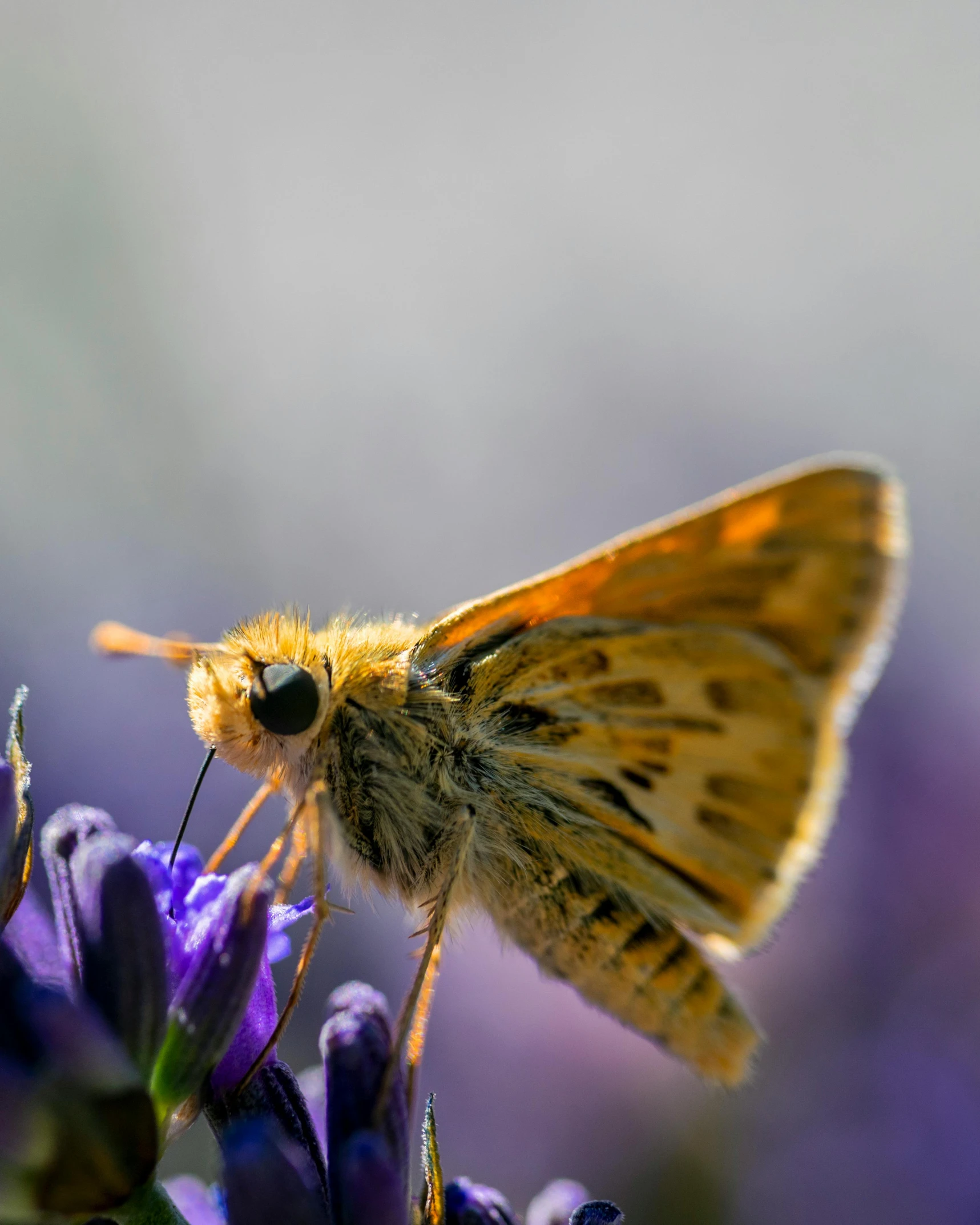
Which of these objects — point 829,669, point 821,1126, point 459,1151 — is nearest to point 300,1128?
point 829,669

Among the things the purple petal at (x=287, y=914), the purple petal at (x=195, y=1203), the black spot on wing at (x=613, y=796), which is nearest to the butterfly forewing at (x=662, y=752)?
the black spot on wing at (x=613, y=796)

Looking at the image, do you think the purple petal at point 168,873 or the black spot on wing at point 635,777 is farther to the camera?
the black spot on wing at point 635,777

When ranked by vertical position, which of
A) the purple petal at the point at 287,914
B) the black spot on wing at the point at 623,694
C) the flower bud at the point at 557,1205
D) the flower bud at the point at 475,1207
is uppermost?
the black spot on wing at the point at 623,694

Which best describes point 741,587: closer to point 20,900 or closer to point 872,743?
point 20,900

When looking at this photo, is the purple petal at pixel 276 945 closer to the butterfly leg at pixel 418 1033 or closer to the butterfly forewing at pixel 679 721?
the butterfly leg at pixel 418 1033

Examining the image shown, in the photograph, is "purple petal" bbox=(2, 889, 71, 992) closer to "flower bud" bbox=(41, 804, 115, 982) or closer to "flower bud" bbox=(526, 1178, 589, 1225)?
"flower bud" bbox=(41, 804, 115, 982)
